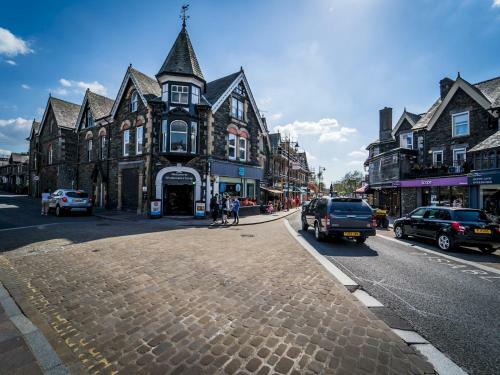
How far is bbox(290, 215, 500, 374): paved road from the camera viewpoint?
301cm

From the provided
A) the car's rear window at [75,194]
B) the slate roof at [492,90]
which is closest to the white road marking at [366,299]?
the car's rear window at [75,194]

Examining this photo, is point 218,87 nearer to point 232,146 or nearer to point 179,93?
point 179,93

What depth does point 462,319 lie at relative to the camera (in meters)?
3.71

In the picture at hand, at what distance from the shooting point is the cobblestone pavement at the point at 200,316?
8.59 feet

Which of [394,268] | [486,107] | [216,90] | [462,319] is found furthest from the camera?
[216,90]

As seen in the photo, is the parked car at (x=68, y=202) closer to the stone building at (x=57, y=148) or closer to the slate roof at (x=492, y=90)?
the stone building at (x=57, y=148)

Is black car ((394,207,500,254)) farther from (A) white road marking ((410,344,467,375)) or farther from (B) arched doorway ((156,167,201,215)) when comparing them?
(B) arched doorway ((156,167,201,215))

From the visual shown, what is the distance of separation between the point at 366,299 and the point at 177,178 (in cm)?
1673

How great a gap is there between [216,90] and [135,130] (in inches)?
325

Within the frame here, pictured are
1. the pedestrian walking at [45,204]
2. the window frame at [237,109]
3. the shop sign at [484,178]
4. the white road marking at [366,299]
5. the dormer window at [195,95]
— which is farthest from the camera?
the window frame at [237,109]

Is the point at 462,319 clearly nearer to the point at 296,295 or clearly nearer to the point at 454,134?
the point at 296,295

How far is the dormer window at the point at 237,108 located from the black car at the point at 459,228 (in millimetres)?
17081

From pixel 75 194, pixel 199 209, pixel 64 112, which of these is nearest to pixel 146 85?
pixel 75 194

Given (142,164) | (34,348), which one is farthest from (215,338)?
(142,164)
